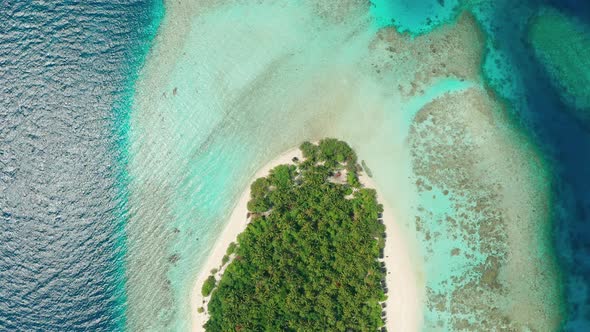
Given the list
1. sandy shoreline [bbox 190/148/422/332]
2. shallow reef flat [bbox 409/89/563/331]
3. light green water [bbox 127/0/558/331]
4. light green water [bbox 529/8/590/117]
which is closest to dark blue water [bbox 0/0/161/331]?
light green water [bbox 127/0/558/331]

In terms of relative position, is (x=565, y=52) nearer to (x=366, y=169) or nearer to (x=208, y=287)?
(x=366, y=169)

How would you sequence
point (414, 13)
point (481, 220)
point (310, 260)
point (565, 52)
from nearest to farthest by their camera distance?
point (310, 260) → point (481, 220) → point (565, 52) → point (414, 13)

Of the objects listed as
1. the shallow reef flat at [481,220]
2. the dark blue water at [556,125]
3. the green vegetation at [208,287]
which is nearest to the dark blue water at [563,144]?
the dark blue water at [556,125]

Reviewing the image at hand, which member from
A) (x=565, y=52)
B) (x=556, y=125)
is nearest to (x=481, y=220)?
(x=556, y=125)

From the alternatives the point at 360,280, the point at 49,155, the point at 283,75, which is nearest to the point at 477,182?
the point at 360,280

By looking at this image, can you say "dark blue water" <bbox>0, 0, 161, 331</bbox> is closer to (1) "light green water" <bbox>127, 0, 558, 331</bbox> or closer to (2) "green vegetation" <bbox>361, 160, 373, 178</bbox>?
(1) "light green water" <bbox>127, 0, 558, 331</bbox>

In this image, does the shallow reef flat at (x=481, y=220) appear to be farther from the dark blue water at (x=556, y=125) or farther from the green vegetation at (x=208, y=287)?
the green vegetation at (x=208, y=287)

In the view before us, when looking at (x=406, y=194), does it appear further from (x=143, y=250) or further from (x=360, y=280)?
(x=143, y=250)
